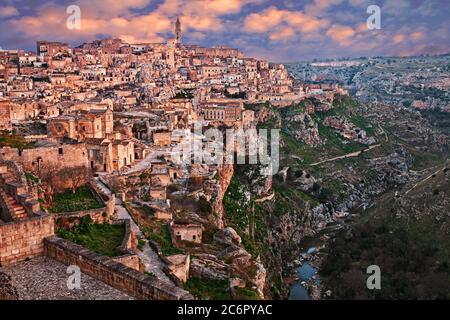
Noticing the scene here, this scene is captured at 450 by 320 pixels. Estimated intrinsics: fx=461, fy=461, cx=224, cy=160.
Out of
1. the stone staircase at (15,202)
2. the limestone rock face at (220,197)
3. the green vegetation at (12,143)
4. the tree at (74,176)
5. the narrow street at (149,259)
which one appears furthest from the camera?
the limestone rock face at (220,197)

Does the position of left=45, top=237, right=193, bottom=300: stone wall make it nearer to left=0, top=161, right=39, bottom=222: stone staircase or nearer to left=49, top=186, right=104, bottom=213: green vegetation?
left=0, top=161, right=39, bottom=222: stone staircase

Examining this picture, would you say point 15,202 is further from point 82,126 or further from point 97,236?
point 82,126

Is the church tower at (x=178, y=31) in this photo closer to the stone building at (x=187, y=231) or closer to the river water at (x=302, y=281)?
the river water at (x=302, y=281)

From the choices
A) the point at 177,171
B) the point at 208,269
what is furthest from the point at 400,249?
the point at 208,269

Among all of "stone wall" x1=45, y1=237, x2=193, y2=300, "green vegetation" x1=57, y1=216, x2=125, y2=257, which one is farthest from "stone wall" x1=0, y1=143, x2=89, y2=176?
"stone wall" x1=45, y1=237, x2=193, y2=300

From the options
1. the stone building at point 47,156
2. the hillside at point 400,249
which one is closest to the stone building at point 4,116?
the stone building at point 47,156

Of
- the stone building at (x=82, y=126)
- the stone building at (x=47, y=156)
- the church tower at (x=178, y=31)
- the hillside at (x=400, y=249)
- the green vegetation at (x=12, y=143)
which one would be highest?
the church tower at (x=178, y=31)
